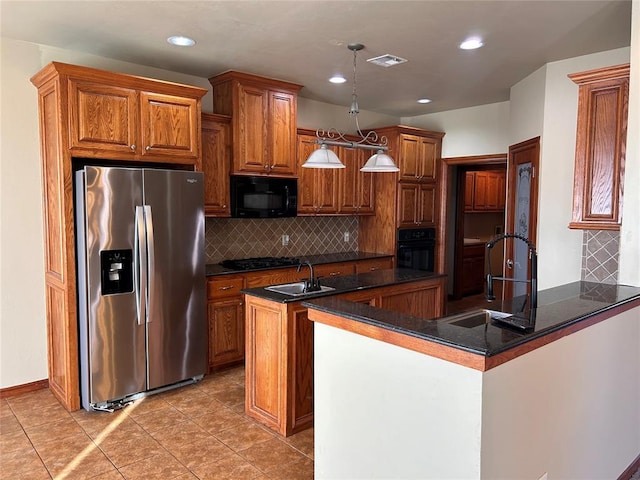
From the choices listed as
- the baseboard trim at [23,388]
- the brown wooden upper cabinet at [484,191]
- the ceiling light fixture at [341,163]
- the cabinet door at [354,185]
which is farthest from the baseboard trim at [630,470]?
the brown wooden upper cabinet at [484,191]

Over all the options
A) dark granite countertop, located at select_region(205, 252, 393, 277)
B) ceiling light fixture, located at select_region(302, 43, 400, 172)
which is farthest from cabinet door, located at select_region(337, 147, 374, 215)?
ceiling light fixture, located at select_region(302, 43, 400, 172)

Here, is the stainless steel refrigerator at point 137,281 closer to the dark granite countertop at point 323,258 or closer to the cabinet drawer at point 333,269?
the dark granite countertop at point 323,258

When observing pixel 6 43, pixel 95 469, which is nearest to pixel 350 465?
pixel 95 469

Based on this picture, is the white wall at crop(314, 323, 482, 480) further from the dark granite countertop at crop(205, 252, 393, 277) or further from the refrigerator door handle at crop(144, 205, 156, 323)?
the dark granite countertop at crop(205, 252, 393, 277)

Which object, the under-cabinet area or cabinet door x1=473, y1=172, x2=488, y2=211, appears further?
cabinet door x1=473, y1=172, x2=488, y2=211

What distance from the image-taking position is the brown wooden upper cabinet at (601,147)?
110 inches

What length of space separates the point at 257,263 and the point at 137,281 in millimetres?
1412

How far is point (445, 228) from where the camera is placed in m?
6.47

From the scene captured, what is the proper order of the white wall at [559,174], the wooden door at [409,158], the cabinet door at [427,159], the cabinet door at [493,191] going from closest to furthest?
the white wall at [559,174] < the wooden door at [409,158] < the cabinet door at [427,159] < the cabinet door at [493,191]

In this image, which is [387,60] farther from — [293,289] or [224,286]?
[224,286]

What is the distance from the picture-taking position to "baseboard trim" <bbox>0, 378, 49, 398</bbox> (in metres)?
3.64

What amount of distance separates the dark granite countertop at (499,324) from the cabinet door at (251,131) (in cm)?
246

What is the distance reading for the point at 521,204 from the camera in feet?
15.6

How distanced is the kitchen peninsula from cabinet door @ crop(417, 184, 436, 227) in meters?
3.57
